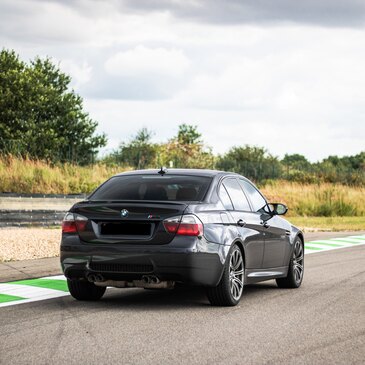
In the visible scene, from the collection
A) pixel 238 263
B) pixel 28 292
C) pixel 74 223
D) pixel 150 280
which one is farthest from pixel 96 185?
pixel 150 280

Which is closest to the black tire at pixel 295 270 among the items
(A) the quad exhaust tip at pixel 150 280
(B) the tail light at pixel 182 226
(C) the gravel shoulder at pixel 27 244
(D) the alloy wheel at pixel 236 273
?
(D) the alloy wheel at pixel 236 273

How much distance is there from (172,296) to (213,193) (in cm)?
159

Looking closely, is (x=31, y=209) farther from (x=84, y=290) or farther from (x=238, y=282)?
(x=238, y=282)

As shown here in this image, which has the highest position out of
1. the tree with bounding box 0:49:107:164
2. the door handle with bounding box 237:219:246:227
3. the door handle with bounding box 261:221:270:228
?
the tree with bounding box 0:49:107:164

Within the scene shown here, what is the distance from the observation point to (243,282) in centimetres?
1061

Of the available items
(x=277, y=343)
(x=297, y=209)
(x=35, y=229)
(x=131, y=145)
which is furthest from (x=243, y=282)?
(x=131, y=145)

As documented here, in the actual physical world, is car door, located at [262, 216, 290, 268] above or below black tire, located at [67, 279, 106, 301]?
above

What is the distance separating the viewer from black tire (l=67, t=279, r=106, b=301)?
10.6m

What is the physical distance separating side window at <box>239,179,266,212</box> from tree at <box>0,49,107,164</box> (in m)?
40.7

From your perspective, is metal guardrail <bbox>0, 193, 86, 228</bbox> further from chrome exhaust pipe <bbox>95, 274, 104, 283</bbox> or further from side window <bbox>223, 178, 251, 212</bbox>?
chrome exhaust pipe <bbox>95, 274, 104, 283</bbox>

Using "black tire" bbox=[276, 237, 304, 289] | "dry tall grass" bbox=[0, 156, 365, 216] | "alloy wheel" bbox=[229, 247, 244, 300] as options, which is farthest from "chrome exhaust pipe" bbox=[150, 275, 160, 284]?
"dry tall grass" bbox=[0, 156, 365, 216]

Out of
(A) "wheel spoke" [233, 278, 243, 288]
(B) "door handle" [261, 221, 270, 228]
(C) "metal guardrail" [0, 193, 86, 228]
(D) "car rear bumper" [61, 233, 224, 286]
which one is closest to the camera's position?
(D) "car rear bumper" [61, 233, 224, 286]

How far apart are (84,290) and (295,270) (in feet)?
10.5

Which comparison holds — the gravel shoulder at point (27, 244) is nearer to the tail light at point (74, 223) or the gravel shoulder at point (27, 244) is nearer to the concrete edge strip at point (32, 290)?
the concrete edge strip at point (32, 290)
